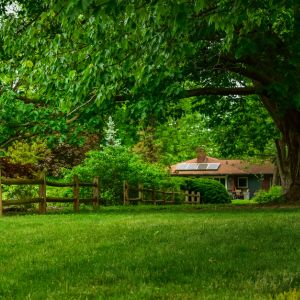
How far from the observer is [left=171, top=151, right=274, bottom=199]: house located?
62847mm

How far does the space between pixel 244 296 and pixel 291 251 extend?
295 centimetres

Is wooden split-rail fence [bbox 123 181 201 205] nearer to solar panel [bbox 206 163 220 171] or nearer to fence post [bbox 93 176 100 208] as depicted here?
fence post [bbox 93 176 100 208]

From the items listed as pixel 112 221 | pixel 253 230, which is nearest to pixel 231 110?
pixel 112 221

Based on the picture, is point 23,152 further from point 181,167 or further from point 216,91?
point 181,167

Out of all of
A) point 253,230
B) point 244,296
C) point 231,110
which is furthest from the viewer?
point 231,110

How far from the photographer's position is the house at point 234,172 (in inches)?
2474

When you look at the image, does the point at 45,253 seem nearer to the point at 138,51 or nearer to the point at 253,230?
the point at 138,51

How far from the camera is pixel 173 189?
3438 centimetres

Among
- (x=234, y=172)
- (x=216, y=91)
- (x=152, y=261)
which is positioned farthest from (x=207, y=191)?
(x=152, y=261)

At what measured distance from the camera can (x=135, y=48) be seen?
24.3ft

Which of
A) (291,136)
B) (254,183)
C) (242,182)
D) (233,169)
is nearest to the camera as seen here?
(291,136)

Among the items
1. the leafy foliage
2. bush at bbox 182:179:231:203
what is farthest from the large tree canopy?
bush at bbox 182:179:231:203

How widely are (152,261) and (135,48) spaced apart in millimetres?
2862

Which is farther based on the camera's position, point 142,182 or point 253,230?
point 142,182
